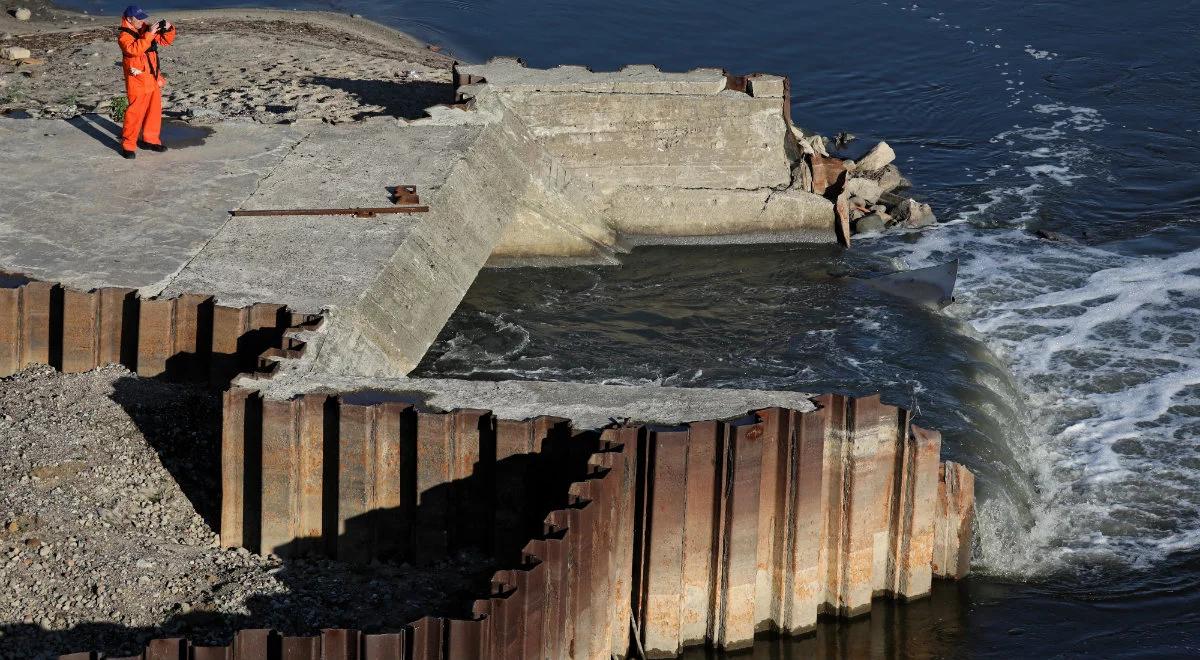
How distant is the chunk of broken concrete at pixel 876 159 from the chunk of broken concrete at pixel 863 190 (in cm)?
88

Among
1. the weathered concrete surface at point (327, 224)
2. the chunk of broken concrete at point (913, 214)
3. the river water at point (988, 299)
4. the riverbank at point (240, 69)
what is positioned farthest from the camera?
the chunk of broken concrete at point (913, 214)

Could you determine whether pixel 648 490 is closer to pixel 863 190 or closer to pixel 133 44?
pixel 133 44

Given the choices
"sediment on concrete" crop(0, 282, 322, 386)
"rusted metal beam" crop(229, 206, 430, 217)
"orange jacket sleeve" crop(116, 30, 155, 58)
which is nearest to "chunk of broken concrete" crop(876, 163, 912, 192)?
"rusted metal beam" crop(229, 206, 430, 217)

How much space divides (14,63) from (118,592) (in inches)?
556

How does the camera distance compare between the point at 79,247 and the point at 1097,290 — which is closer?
the point at 79,247

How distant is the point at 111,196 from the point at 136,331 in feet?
9.46

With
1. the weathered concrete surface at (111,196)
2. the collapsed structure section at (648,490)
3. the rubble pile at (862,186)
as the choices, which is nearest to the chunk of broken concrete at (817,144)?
the rubble pile at (862,186)

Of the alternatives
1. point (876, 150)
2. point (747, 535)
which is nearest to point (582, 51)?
point (876, 150)

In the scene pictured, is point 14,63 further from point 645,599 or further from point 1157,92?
point 1157,92

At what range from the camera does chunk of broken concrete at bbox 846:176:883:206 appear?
68.6 ft

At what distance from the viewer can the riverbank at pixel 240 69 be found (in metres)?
19.9

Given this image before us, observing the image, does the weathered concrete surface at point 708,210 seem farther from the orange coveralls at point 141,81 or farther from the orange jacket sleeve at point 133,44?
the orange jacket sleeve at point 133,44

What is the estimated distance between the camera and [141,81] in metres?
15.7

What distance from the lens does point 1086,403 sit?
52.6 ft
